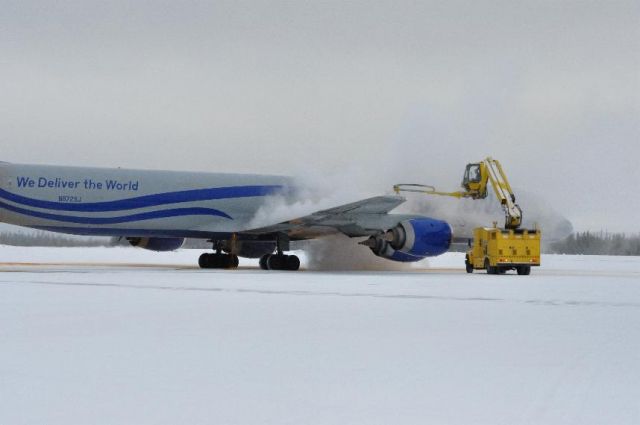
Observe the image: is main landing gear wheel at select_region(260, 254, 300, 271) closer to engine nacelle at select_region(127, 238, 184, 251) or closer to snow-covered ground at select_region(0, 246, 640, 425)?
engine nacelle at select_region(127, 238, 184, 251)

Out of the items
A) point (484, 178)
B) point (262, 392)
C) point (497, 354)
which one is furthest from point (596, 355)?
point (484, 178)

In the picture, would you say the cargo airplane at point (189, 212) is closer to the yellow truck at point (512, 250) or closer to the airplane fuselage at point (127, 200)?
the airplane fuselage at point (127, 200)

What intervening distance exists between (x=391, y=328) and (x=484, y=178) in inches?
1081

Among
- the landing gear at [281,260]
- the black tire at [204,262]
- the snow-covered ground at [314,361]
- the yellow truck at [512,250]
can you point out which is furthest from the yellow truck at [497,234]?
the snow-covered ground at [314,361]

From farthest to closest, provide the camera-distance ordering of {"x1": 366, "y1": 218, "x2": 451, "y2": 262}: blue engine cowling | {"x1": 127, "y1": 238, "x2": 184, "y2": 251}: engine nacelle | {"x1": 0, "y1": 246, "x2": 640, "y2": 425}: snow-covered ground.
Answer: {"x1": 127, "y1": 238, "x2": 184, "y2": 251}: engine nacelle → {"x1": 366, "y1": 218, "x2": 451, "y2": 262}: blue engine cowling → {"x1": 0, "y1": 246, "x2": 640, "y2": 425}: snow-covered ground

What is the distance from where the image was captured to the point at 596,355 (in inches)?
412

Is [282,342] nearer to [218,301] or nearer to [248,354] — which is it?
[248,354]

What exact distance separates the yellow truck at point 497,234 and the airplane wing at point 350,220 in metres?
2.66

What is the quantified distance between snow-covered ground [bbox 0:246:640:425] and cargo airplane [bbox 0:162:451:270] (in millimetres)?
17517

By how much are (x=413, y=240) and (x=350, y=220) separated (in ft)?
9.31

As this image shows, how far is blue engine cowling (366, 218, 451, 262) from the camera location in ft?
117

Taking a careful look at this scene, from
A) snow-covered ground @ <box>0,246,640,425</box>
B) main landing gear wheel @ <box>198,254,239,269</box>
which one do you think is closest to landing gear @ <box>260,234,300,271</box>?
main landing gear wheel @ <box>198,254,239,269</box>

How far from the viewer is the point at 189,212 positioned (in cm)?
3859

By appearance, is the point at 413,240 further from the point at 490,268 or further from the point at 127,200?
the point at 127,200
